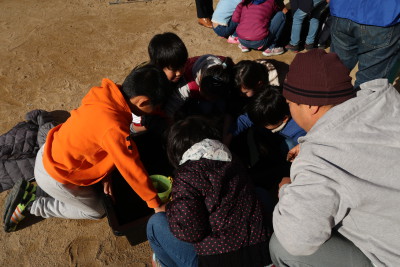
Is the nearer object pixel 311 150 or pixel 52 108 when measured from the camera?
pixel 311 150

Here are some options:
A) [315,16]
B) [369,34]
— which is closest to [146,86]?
[369,34]

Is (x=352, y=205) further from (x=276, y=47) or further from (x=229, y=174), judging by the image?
(x=276, y=47)

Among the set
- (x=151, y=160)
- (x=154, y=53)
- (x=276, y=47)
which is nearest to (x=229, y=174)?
(x=151, y=160)

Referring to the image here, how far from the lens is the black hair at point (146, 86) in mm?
1849

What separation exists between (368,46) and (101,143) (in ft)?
6.75

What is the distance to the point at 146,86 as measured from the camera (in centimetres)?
186

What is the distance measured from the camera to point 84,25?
14.6 feet

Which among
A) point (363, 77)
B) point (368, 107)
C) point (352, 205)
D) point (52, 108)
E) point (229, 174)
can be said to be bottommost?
point (52, 108)

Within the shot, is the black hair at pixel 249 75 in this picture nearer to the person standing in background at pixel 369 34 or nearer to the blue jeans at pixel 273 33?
the person standing in background at pixel 369 34

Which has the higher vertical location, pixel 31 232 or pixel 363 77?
pixel 363 77

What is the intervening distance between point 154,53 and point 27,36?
2.67 m

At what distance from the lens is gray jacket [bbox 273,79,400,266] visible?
112 centimetres

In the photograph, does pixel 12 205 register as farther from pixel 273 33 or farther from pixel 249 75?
pixel 273 33

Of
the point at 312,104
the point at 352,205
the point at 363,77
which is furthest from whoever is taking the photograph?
the point at 363,77
